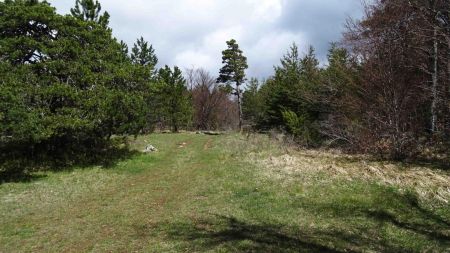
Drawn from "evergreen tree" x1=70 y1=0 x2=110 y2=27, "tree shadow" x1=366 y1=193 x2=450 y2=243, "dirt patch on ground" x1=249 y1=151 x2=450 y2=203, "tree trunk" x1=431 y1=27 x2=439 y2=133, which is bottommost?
"tree shadow" x1=366 y1=193 x2=450 y2=243

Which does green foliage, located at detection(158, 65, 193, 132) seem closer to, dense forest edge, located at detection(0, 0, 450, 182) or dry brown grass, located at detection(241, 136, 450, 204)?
dense forest edge, located at detection(0, 0, 450, 182)

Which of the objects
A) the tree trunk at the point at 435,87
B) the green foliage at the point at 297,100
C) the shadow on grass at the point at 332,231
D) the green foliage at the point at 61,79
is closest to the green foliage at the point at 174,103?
the green foliage at the point at 297,100

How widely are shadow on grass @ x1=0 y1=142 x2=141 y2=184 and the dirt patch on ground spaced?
8540mm

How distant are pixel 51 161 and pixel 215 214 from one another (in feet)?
39.3

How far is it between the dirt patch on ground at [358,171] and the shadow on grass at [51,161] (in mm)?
8540

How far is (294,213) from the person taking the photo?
11.8 m

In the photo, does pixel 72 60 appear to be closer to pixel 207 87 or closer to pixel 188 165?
pixel 188 165

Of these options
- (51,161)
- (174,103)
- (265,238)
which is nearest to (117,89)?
(51,161)

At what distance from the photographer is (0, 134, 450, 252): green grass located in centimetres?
943

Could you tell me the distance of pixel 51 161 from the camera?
1980cm

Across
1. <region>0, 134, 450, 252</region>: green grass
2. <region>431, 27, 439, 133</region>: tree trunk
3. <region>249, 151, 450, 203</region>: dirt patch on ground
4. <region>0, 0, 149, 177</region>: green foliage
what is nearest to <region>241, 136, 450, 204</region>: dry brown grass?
<region>249, 151, 450, 203</region>: dirt patch on ground

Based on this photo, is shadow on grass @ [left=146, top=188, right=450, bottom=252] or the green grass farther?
the green grass

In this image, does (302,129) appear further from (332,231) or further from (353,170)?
(332,231)

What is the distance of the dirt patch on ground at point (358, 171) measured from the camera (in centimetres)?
1356
